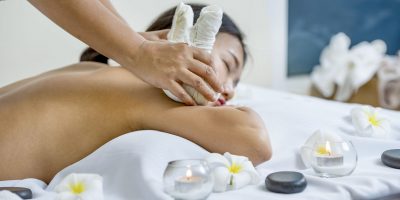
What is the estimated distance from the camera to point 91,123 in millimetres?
1554

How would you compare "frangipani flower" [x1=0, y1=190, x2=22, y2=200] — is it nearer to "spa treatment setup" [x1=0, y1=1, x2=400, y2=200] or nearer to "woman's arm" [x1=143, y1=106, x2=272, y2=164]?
"spa treatment setup" [x1=0, y1=1, x2=400, y2=200]

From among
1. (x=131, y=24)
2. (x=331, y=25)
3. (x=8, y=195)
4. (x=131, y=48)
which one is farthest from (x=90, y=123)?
(x=331, y=25)

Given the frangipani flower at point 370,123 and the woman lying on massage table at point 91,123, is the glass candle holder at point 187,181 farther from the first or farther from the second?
the frangipani flower at point 370,123

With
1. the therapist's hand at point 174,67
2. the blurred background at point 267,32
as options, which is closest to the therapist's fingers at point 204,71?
the therapist's hand at point 174,67

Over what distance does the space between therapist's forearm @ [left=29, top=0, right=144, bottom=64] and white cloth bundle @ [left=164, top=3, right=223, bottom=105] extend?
0.16 metres

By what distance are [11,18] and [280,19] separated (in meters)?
1.58

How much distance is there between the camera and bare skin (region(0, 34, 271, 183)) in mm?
1499

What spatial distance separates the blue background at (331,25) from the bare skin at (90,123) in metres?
2.21

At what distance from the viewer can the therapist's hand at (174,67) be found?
4.75 ft

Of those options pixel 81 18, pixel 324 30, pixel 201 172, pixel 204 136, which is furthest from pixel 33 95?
pixel 324 30

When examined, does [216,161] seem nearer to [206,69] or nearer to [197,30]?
[206,69]

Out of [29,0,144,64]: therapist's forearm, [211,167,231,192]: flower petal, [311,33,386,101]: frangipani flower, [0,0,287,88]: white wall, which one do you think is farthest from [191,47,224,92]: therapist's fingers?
[311,33,386,101]: frangipani flower

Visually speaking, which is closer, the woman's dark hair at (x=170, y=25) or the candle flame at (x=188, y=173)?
the candle flame at (x=188, y=173)

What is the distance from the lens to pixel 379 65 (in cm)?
338
